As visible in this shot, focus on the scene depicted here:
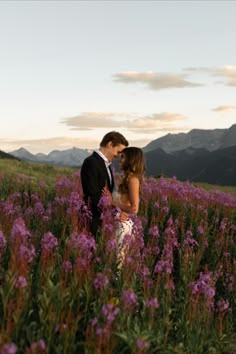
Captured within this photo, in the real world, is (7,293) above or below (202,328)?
above

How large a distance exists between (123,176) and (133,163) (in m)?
0.27

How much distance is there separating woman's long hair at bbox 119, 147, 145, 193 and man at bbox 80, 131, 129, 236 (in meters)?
0.16

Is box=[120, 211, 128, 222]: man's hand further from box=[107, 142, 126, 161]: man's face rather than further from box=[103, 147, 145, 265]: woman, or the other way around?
box=[107, 142, 126, 161]: man's face

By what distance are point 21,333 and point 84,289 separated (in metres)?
0.88

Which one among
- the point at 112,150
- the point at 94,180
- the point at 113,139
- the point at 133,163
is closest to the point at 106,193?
the point at 94,180

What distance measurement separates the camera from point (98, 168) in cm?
→ 691

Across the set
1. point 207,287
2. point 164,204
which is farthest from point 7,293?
point 164,204

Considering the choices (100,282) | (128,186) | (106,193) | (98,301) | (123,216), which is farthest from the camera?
(123,216)

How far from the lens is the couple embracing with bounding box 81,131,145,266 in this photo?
6.81 metres

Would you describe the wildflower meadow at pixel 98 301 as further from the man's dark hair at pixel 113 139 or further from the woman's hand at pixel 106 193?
the man's dark hair at pixel 113 139

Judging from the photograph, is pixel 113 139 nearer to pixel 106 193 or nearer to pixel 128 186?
pixel 128 186

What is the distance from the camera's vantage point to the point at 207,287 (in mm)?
4996

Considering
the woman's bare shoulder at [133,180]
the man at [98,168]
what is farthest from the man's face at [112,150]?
the woman's bare shoulder at [133,180]

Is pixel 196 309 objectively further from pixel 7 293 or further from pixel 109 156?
pixel 109 156
